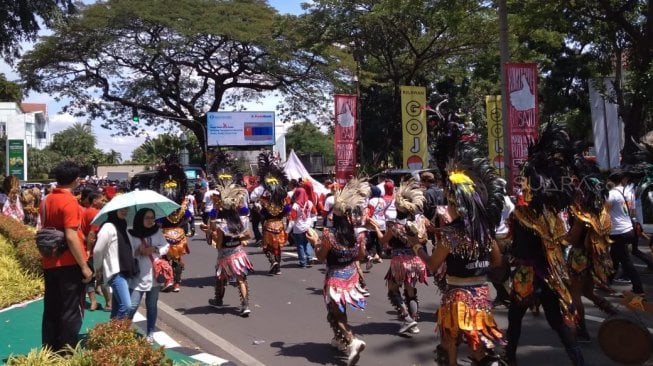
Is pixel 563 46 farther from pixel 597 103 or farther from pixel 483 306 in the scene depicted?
pixel 483 306

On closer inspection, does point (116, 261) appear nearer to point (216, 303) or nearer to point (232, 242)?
point (232, 242)

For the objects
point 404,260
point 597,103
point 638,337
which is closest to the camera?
point 638,337

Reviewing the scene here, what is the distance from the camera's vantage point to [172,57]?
33.1 meters

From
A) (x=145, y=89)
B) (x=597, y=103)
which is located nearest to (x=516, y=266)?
(x=597, y=103)

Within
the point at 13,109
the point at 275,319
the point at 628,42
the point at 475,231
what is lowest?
the point at 275,319

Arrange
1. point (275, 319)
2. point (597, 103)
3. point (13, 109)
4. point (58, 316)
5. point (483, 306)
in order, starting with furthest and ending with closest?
point (13, 109) → point (597, 103) → point (275, 319) → point (58, 316) → point (483, 306)

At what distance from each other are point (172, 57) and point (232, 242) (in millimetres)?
27238

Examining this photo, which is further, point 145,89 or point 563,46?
point 145,89

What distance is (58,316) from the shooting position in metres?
5.51

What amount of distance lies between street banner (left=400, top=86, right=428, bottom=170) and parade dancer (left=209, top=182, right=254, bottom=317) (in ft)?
36.9

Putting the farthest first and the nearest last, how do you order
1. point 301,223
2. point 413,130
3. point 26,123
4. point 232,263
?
point 26,123 → point 413,130 → point 301,223 → point 232,263

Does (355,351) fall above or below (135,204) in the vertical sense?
below

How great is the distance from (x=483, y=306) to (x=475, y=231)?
55 cm

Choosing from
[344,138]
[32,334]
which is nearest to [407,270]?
[32,334]
